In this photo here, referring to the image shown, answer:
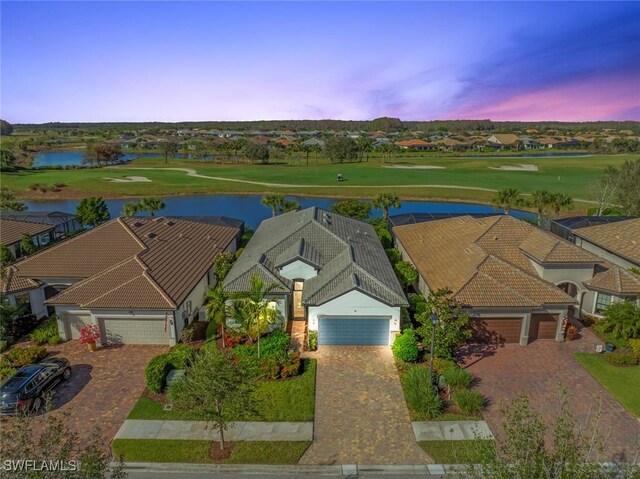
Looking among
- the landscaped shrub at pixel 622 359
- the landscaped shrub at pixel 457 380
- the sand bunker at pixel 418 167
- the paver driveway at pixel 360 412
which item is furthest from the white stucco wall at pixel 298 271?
the sand bunker at pixel 418 167

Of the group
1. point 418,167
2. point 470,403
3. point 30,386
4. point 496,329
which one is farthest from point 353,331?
point 418,167

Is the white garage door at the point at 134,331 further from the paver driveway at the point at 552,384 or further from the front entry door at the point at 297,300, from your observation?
the paver driveway at the point at 552,384

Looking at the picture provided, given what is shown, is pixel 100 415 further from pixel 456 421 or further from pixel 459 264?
pixel 459 264

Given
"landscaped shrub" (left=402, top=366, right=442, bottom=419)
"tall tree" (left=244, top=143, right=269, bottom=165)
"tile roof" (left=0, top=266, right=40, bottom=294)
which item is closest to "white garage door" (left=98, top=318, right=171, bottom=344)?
"tile roof" (left=0, top=266, right=40, bottom=294)

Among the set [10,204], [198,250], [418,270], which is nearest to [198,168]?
[10,204]

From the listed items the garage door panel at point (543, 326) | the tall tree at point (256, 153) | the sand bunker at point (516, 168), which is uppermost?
the tall tree at point (256, 153)

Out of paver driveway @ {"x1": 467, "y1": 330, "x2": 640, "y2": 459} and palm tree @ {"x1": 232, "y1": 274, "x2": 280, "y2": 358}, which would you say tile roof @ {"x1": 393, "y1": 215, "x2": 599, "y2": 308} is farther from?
palm tree @ {"x1": 232, "y1": 274, "x2": 280, "y2": 358}
